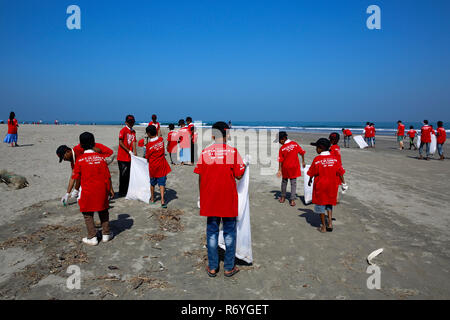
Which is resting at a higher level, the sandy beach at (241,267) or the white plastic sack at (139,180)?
the white plastic sack at (139,180)

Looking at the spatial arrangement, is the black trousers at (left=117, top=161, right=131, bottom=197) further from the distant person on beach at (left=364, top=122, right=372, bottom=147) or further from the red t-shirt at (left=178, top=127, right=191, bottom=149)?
the distant person on beach at (left=364, top=122, right=372, bottom=147)

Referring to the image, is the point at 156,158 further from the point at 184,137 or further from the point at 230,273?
the point at 184,137

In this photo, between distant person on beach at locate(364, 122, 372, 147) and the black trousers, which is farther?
distant person on beach at locate(364, 122, 372, 147)

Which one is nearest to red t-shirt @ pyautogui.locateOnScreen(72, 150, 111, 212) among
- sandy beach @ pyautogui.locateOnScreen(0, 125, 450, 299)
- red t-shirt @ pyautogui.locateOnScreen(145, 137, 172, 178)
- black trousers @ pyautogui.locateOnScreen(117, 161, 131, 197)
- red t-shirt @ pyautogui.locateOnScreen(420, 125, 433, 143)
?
sandy beach @ pyautogui.locateOnScreen(0, 125, 450, 299)

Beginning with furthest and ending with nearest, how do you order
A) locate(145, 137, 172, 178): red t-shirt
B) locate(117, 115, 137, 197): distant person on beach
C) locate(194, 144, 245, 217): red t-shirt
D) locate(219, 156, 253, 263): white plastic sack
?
locate(117, 115, 137, 197): distant person on beach
locate(145, 137, 172, 178): red t-shirt
locate(219, 156, 253, 263): white plastic sack
locate(194, 144, 245, 217): red t-shirt

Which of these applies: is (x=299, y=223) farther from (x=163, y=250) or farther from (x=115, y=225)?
(x=115, y=225)

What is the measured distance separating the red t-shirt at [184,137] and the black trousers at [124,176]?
16.1 feet

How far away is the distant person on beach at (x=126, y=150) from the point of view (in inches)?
269

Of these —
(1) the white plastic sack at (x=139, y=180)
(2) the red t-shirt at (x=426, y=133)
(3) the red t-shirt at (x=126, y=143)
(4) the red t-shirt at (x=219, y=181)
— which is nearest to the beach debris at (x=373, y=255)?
(4) the red t-shirt at (x=219, y=181)

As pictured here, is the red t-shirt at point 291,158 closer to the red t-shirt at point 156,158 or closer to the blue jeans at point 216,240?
the red t-shirt at point 156,158

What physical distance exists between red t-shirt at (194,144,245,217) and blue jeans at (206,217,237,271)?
0.18 metres

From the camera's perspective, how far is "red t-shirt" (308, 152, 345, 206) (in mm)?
5148

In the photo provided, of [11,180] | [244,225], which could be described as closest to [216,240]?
[244,225]
